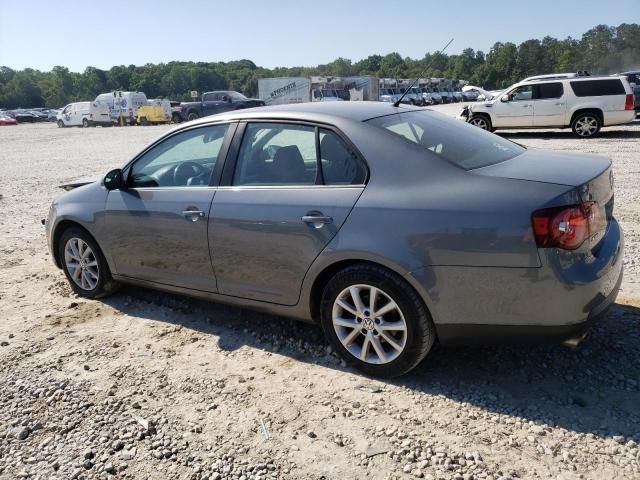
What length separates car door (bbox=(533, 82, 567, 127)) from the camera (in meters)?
15.8

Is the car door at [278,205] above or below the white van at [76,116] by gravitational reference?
below

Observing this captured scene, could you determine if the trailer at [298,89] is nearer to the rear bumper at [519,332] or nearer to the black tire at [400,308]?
the black tire at [400,308]

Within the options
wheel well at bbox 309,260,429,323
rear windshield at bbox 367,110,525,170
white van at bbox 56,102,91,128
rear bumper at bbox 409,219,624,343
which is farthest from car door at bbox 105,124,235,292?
white van at bbox 56,102,91,128

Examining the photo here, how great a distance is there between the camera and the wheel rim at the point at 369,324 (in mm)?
3156

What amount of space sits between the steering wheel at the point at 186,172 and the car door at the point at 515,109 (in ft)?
47.7

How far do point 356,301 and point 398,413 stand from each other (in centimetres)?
67

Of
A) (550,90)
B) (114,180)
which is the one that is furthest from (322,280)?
(550,90)

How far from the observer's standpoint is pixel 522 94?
648 inches

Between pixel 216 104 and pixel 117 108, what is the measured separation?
9.47 m

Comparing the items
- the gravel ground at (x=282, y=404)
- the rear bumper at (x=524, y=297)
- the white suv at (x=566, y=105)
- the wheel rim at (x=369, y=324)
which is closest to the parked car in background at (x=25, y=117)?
the white suv at (x=566, y=105)

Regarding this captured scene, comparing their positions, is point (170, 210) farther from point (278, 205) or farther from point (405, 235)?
point (405, 235)

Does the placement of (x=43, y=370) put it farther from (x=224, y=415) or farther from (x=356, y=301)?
(x=356, y=301)

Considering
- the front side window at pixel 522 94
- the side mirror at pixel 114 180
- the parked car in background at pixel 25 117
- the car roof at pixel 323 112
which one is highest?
the parked car in background at pixel 25 117

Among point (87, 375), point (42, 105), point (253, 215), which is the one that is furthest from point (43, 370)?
point (42, 105)
